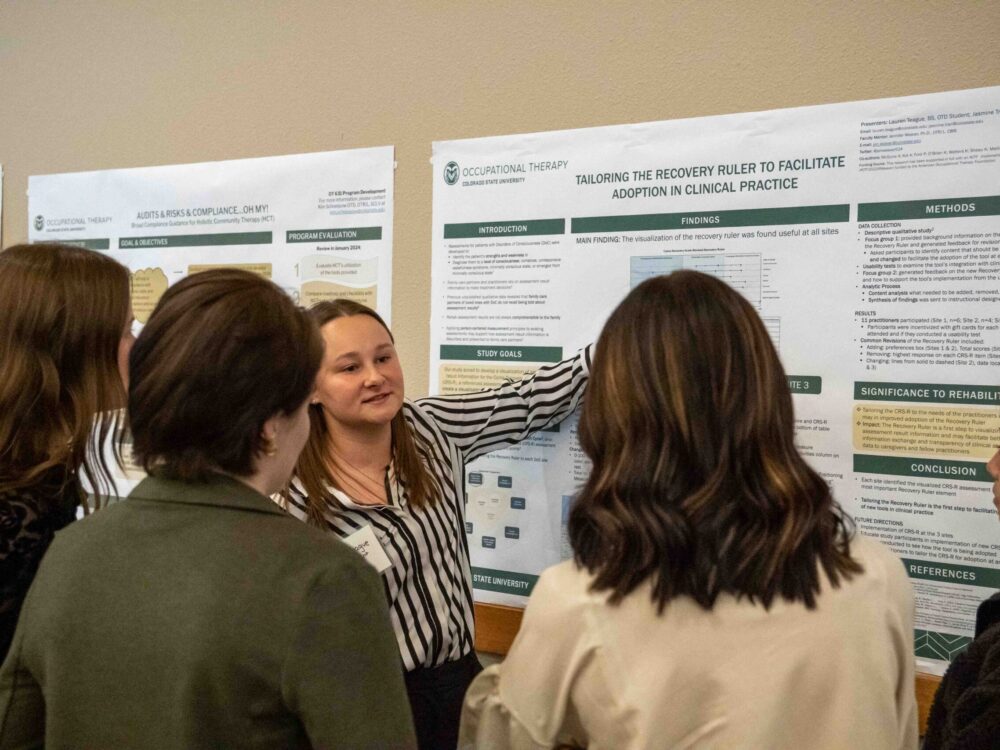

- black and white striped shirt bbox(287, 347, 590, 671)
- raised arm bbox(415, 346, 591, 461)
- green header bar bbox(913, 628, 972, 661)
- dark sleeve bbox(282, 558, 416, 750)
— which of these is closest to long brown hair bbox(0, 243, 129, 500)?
black and white striped shirt bbox(287, 347, 590, 671)

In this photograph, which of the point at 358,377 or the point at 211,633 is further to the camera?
the point at 358,377

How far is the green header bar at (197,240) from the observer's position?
2.20 m

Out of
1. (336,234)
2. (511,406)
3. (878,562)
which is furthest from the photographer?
(336,234)

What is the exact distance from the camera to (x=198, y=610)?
853 mm

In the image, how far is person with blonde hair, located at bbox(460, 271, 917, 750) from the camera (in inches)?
35.4

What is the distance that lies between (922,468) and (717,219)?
1.92 ft

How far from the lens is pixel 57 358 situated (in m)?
1.23

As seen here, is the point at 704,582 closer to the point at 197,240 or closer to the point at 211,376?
the point at 211,376

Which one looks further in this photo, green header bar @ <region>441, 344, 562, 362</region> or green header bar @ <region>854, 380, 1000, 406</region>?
green header bar @ <region>441, 344, 562, 362</region>

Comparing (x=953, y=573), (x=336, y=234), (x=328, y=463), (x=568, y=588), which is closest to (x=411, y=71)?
(x=336, y=234)

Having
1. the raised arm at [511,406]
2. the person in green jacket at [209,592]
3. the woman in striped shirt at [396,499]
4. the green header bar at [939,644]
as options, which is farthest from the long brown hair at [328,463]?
the green header bar at [939,644]

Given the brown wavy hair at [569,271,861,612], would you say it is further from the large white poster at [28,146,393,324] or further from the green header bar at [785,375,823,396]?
the large white poster at [28,146,393,324]

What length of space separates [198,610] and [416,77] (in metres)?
1.44

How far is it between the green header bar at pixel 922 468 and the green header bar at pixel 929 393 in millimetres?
104
